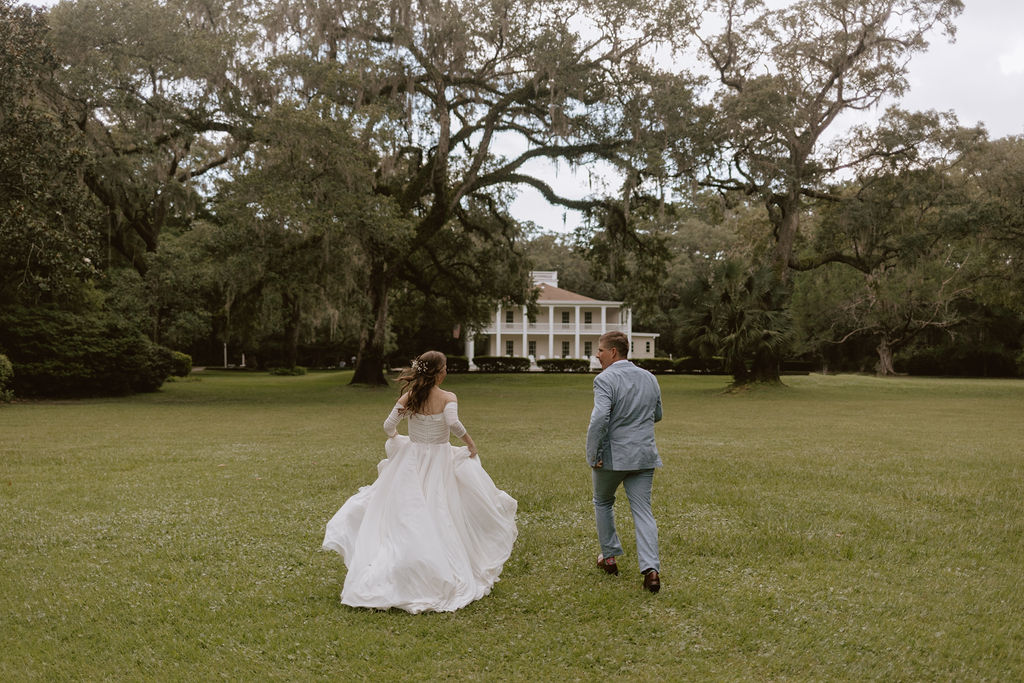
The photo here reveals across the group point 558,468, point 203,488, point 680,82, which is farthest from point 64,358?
point 680,82

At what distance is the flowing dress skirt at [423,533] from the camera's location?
15.9 feet

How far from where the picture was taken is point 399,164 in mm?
29625

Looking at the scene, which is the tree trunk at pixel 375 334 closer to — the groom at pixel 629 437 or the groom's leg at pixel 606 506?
the groom's leg at pixel 606 506

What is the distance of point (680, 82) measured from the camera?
24812mm

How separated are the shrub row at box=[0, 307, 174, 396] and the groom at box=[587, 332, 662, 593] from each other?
23.0 meters

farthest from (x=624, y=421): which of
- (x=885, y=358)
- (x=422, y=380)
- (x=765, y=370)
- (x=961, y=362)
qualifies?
(x=961, y=362)

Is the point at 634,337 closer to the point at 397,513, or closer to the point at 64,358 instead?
the point at 64,358

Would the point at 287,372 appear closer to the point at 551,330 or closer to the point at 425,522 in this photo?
the point at 551,330

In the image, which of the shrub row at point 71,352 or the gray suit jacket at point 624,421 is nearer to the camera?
the gray suit jacket at point 624,421

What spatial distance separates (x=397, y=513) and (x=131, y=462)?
7.45m

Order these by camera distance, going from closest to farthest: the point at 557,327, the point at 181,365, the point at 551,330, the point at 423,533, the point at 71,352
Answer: the point at 423,533 < the point at 71,352 < the point at 181,365 < the point at 551,330 < the point at 557,327

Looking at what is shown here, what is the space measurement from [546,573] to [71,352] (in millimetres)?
22562

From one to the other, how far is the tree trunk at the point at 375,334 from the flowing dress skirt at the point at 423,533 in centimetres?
2388

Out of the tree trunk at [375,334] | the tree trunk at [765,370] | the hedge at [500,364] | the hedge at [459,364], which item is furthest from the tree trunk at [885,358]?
the tree trunk at [375,334]
